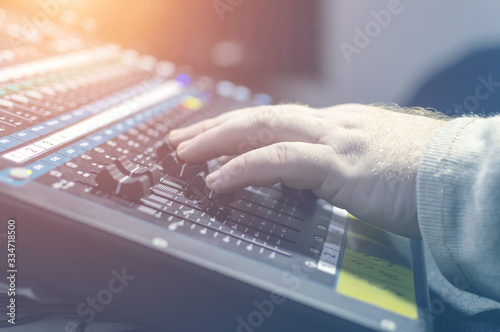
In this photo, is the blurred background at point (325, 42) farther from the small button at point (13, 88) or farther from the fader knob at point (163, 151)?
the fader knob at point (163, 151)

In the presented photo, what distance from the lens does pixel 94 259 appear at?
1.55ft

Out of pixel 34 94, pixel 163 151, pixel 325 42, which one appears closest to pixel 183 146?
pixel 163 151

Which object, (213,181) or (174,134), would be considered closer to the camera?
(213,181)

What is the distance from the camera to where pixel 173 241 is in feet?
1.55

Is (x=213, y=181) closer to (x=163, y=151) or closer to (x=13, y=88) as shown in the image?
(x=163, y=151)

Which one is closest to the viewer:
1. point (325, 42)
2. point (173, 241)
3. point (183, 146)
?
point (173, 241)

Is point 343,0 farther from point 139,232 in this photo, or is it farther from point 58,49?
point 139,232

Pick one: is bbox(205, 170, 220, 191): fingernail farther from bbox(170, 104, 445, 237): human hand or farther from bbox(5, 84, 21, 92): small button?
bbox(5, 84, 21, 92): small button

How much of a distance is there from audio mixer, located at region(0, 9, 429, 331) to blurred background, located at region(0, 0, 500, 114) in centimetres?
70

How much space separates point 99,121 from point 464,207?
55 cm

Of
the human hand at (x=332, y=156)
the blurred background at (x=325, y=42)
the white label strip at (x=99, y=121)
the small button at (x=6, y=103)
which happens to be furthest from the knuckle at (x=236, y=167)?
the blurred background at (x=325, y=42)

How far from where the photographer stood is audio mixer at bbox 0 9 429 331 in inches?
18.0

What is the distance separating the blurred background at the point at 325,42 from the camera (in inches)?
52.8

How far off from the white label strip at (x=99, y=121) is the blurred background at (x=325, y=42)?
1.25 ft
